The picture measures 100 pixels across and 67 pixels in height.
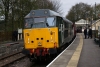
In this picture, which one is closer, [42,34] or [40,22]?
[42,34]

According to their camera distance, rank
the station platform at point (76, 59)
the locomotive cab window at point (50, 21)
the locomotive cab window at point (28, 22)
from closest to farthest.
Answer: the station platform at point (76, 59), the locomotive cab window at point (50, 21), the locomotive cab window at point (28, 22)

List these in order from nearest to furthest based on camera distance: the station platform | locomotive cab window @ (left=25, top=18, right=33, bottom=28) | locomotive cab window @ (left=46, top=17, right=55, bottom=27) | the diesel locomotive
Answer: the station platform < the diesel locomotive < locomotive cab window @ (left=46, top=17, right=55, bottom=27) < locomotive cab window @ (left=25, top=18, right=33, bottom=28)

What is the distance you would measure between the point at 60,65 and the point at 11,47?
15.3m

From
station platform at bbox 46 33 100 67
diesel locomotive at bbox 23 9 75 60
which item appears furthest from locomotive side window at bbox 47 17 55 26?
station platform at bbox 46 33 100 67

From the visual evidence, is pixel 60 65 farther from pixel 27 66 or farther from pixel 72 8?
pixel 72 8

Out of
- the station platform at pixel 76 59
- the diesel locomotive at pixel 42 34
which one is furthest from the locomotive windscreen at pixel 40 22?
the station platform at pixel 76 59

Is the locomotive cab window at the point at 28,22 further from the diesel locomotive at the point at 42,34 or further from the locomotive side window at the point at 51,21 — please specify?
the locomotive side window at the point at 51,21

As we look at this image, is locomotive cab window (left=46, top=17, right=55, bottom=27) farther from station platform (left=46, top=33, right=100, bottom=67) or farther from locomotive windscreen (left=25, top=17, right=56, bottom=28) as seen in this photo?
station platform (left=46, top=33, right=100, bottom=67)

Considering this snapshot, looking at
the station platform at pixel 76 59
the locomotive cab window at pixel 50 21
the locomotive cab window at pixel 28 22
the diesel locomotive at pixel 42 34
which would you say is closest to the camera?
the station platform at pixel 76 59

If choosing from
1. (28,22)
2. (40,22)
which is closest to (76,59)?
(40,22)

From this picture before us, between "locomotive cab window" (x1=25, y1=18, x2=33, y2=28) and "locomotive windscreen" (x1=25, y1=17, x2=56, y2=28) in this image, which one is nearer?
"locomotive windscreen" (x1=25, y1=17, x2=56, y2=28)

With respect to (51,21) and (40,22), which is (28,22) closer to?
(40,22)

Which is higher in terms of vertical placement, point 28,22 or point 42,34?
point 28,22

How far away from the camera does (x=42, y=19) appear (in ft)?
50.9
